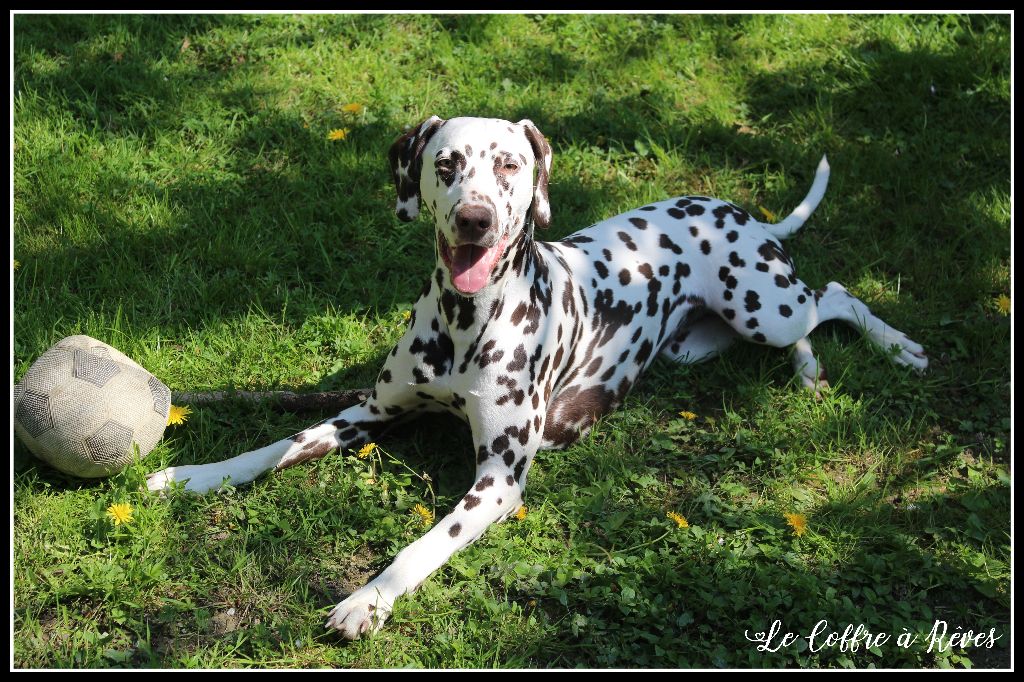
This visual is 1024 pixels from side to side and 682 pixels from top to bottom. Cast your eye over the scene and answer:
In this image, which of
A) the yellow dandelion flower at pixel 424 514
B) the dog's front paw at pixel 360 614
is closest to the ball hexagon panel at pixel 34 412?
the dog's front paw at pixel 360 614

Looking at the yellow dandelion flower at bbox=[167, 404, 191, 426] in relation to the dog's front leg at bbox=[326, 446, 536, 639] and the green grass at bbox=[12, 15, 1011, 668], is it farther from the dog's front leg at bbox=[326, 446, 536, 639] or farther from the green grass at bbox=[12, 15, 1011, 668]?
the dog's front leg at bbox=[326, 446, 536, 639]

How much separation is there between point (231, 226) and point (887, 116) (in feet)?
13.5

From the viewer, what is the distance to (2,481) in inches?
146

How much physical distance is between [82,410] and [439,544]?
1410 millimetres

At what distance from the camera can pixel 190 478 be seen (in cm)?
394

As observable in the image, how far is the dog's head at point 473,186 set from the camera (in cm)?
352

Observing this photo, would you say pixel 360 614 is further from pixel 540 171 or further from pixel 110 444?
pixel 540 171

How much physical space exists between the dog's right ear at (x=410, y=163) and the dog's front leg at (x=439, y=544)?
100cm

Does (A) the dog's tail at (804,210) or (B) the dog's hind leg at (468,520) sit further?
(A) the dog's tail at (804,210)

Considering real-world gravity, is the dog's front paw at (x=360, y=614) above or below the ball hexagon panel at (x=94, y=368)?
below

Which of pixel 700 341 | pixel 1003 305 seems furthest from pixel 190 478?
pixel 1003 305

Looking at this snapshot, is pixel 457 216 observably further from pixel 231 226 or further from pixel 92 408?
pixel 231 226

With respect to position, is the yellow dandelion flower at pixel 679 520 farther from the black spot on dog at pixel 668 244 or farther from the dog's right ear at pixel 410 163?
the dog's right ear at pixel 410 163
